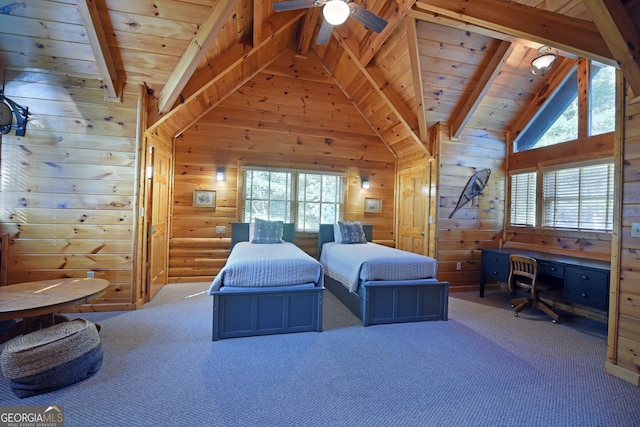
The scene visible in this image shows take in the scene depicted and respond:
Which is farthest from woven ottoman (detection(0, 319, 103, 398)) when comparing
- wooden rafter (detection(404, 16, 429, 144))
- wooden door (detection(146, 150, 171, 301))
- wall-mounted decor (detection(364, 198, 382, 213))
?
wall-mounted decor (detection(364, 198, 382, 213))

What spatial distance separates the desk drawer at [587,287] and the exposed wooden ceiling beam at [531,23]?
2.10m

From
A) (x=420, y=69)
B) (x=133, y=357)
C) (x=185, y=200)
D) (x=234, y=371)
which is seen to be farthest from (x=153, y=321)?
(x=420, y=69)

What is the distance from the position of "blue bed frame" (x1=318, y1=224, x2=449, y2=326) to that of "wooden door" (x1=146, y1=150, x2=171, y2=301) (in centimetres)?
285

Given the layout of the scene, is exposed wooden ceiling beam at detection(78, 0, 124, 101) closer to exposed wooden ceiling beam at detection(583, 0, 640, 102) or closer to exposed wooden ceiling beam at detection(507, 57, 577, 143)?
exposed wooden ceiling beam at detection(583, 0, 640, 102)

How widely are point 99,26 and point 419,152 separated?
4.63m

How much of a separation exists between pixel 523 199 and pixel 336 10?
4209mm

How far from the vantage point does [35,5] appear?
2621mm

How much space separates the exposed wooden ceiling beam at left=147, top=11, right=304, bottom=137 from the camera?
4.23 meters

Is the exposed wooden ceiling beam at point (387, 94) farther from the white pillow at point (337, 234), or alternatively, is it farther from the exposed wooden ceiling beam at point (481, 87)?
the white pillow at point (337, 234)

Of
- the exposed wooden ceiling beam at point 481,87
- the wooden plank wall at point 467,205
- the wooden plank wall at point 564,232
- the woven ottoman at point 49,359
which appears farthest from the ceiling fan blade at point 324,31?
the wooden plank wall at point 564,232

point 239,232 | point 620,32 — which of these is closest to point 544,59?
point 620,32

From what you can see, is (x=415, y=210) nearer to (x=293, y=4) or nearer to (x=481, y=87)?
(x=481, y=87)

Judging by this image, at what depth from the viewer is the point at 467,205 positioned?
4695mm

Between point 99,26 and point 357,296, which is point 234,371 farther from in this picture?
point 99,26
